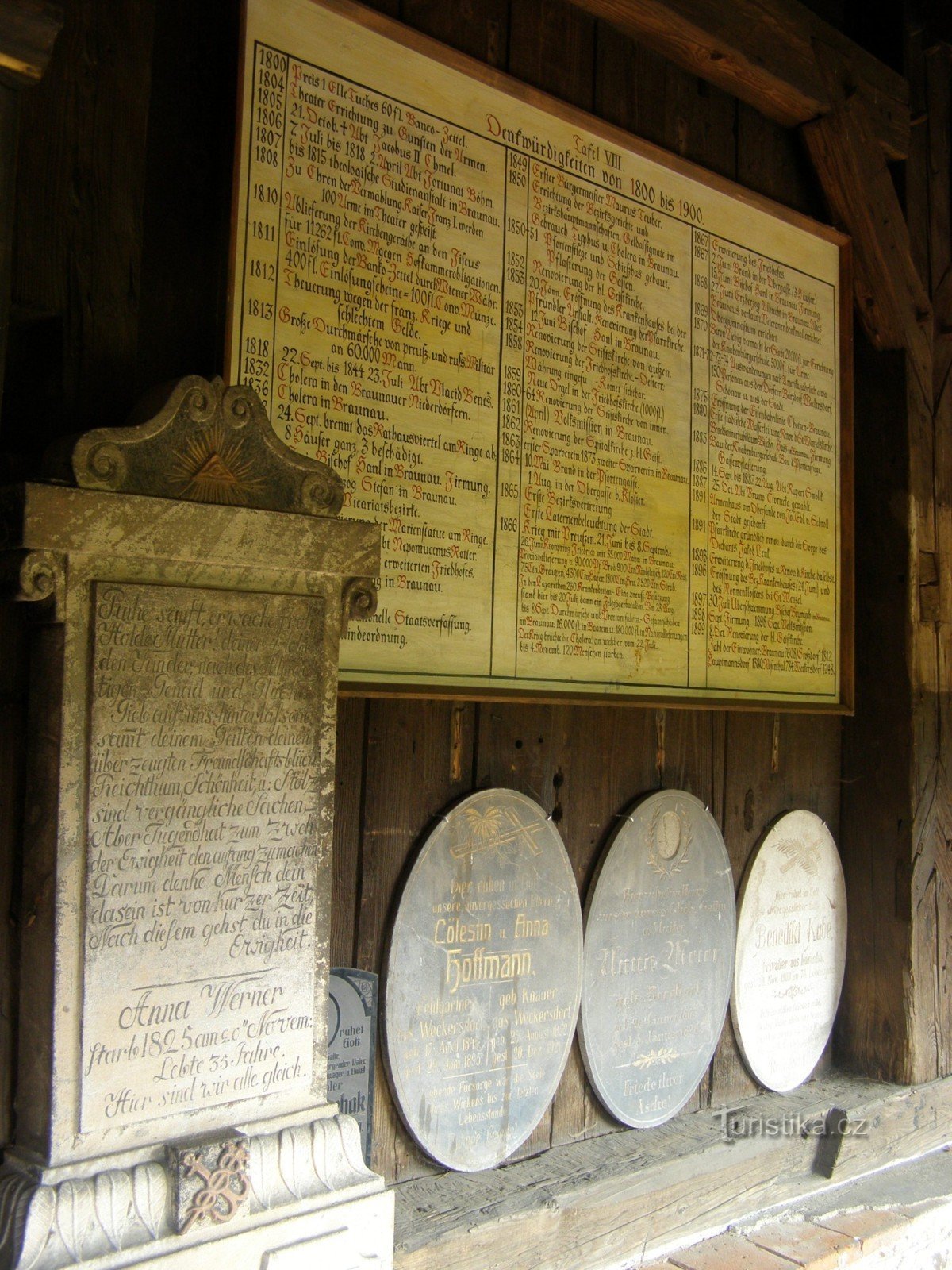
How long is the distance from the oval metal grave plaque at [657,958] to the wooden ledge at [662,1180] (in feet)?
0.45

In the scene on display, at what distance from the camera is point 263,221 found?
2217 mm

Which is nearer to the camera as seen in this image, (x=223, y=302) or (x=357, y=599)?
(x=357, y=599)

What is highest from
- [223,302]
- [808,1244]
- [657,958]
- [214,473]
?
[223,302]

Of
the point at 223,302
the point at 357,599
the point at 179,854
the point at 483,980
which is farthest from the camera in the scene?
the point at 483,980

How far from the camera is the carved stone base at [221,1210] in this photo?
163 cm

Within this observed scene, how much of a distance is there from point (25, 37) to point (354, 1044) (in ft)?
6.11

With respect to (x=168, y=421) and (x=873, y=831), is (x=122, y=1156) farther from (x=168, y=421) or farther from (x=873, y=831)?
(x=873, y=831)

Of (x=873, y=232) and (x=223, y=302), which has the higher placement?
(x=873, y=232)

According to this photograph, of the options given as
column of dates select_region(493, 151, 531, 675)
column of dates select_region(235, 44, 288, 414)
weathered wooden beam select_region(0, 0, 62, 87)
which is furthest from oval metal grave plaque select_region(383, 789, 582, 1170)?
weathered wooden beam select_region(0, 0, 62, 87)

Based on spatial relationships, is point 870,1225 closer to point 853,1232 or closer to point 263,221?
point 853,1232

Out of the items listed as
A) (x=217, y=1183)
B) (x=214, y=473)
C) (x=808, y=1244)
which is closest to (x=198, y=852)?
(x=217, y=1183)

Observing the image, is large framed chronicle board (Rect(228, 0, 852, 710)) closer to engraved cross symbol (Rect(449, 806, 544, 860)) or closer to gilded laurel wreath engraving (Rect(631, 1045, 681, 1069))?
engraved cross symbol (Rect(449, 806, 544, 860))

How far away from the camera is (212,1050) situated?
1.82 m

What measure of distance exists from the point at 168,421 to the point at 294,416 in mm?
439
